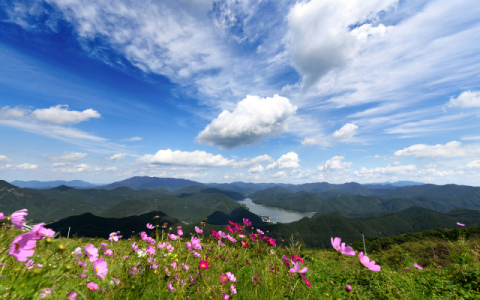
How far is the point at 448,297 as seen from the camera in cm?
360

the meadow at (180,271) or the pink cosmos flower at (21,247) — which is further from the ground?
the pink cosmos flower at (21,247)

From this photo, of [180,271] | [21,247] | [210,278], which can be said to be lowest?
[210,278]

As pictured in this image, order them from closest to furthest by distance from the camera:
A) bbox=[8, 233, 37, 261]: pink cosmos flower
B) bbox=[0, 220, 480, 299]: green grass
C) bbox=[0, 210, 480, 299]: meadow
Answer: bbox=[8, 233, 37, 261]: pink cosmos flower, bbox=[0, 210, 480, 299]: meadow, bbox=[0, 220, 480, 299]: green grass

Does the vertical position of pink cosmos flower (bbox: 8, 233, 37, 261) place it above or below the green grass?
above

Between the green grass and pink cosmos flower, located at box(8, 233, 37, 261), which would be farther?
the green grass

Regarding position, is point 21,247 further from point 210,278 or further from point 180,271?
point 210,278

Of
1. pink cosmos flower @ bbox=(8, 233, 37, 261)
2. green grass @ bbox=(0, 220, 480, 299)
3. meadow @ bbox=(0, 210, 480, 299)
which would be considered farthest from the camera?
green grass @ bbox=(0, 220, 480, 299)

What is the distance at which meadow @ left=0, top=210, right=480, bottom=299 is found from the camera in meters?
1.29

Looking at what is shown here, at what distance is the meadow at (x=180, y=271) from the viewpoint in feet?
4.25

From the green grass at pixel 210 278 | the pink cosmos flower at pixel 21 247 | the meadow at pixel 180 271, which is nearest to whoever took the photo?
the pink cosmos flower at pixel 21 247

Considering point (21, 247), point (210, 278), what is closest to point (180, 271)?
point (210, 278)

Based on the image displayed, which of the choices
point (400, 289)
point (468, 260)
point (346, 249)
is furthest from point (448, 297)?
point (346, 249)

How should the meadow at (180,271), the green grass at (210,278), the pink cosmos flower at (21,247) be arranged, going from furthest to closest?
the green grass at (210,278) < the meadow at (180,271) < the pink cosmos flower at (21,247)

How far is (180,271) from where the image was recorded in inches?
85.9
